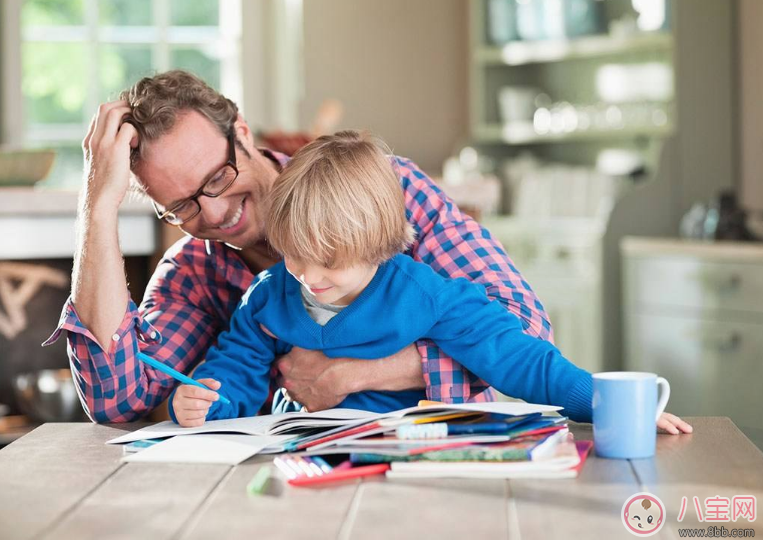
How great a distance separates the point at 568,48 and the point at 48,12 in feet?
8.25

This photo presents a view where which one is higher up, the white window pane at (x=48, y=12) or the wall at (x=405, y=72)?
the white window pane at (x=48, y=12)

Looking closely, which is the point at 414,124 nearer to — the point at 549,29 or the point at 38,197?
the point at 549,29

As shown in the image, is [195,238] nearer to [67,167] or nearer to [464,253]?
[464,253]

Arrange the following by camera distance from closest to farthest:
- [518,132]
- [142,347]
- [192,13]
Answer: [142,347]
[518,132]
[192,13]

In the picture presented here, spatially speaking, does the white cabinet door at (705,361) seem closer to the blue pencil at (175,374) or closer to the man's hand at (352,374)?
the man's hand at (352,374)

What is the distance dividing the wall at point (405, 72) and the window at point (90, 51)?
573mm

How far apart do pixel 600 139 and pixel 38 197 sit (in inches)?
117

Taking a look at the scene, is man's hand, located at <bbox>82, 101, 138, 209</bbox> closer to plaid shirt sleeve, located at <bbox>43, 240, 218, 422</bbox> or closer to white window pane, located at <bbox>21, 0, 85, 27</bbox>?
plaid shirt sleeve, located at <bbox>43, 240, 218, 422</bbox>

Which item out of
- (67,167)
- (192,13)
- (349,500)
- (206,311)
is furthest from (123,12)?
(349,500)

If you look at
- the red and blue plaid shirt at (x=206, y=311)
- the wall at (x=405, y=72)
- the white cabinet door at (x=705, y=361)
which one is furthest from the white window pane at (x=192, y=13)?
the red and blue plaid shirt at (x=206, y=311)

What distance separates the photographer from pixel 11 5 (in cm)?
512

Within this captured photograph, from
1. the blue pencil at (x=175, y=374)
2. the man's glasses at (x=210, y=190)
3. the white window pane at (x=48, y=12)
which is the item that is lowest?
the blue pencil at (x=175, y=374)

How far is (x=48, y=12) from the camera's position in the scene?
519 centimetres

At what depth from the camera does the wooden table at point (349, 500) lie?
3.25 ft
